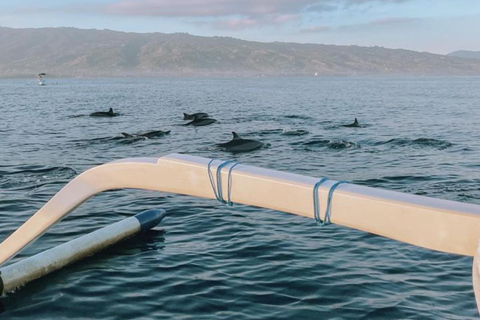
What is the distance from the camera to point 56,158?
26.1 meters

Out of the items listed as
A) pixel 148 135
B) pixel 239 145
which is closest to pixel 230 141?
pixel 239 145

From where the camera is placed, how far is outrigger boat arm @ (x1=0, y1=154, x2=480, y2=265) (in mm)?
5297

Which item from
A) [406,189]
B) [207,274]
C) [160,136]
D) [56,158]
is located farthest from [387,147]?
[207,274]

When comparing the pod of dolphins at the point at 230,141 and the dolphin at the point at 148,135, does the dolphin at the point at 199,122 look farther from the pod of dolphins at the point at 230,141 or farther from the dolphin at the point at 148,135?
the dolphin at the point at 148,135

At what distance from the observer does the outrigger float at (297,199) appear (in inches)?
208

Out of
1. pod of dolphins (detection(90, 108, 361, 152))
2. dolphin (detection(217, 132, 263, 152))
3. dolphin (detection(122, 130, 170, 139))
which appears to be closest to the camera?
dolphin (detection(217, 132, 263, 152))

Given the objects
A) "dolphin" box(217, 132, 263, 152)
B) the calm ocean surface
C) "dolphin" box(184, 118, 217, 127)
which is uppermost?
"dolphin" box(184, 118, 217, 127)

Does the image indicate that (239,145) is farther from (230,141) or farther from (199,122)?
(199,122)

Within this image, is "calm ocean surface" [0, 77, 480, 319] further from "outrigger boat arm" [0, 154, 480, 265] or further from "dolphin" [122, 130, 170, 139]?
"dolphin" [122, 130, 170, 139]

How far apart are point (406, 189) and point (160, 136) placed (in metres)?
19.3

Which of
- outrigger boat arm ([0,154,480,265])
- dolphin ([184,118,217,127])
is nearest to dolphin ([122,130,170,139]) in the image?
dolphin ([184,118,217,127])

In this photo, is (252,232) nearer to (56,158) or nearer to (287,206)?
(287,206)

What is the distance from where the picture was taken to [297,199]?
20.1 feet

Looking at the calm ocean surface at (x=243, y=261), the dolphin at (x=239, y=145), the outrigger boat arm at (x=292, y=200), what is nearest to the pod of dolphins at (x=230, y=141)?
the dolphin at (x=239, y=145)
